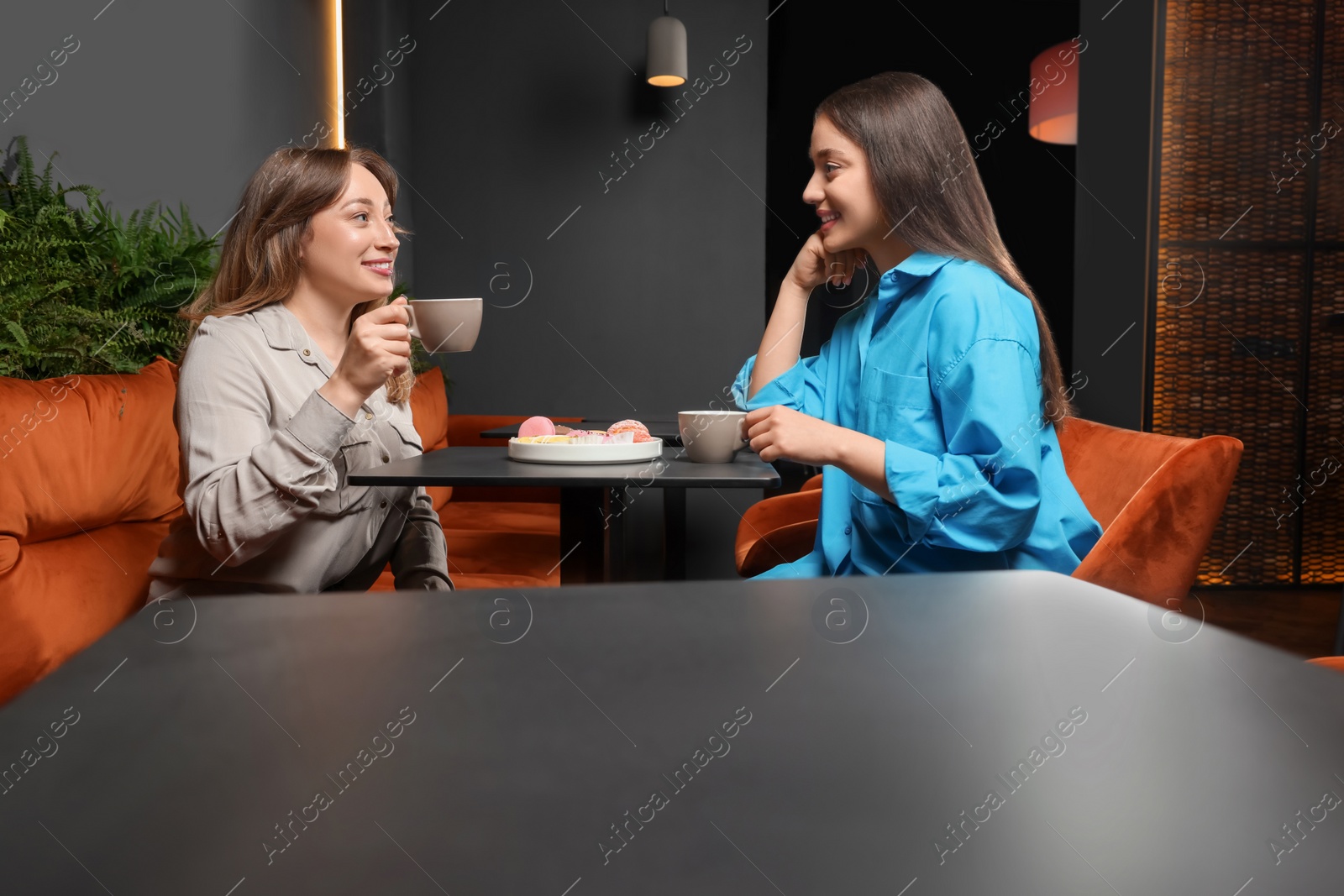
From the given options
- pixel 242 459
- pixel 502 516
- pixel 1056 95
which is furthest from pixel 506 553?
pixel 1056 95

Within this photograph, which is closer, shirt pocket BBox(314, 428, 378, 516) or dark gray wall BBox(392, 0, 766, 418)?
shirt pocket BBox(314, 428, 378, 516)

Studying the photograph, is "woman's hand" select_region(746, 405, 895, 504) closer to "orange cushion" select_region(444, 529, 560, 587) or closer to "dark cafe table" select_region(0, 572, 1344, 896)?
"dark cafe table" select_region(0, 572, 1344, 896)

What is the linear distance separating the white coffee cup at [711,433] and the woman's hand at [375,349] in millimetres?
395

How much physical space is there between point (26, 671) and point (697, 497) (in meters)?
2.59

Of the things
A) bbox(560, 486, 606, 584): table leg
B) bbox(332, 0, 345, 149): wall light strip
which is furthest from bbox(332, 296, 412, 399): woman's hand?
bbox(332, 0, 345, 149): wall light strip

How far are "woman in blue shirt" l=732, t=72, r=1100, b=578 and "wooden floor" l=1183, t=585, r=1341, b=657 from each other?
2.23 meters

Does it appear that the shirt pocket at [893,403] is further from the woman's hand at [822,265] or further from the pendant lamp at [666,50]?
the pendant lamp at [666,50]

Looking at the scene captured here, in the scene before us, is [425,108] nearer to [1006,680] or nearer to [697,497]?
[697,497]

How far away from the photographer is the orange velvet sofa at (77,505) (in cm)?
142

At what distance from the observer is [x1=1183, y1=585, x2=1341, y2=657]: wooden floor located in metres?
3.24

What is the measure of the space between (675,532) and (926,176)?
57.5 inches

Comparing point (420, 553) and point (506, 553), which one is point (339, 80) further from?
point (420, 553)

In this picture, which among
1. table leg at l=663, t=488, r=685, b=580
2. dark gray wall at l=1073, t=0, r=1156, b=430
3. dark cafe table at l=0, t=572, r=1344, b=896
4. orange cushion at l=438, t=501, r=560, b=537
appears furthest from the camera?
dark gray wall at l=1073, t=0, r=1156, b=430

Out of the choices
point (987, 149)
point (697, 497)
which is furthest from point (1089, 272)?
point (987, 149)
